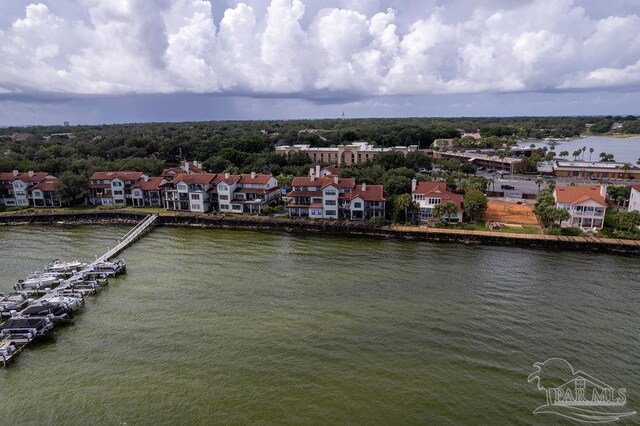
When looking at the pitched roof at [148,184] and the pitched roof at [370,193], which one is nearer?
the pitched roof at [370,193]

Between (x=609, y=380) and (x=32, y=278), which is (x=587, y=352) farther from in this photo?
(x=32, y=278)

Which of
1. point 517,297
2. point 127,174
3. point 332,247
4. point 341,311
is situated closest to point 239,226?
point 332,247

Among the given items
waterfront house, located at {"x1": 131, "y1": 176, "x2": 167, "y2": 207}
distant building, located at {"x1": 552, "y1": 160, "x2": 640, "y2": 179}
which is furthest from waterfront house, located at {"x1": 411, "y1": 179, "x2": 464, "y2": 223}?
distant building, located at {"x1": 552, "y1": 160, "x2": 640, "y2": 179}

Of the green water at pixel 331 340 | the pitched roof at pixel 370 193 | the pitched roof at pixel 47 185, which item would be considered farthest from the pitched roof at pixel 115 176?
the pitched roof at pixel 370 193

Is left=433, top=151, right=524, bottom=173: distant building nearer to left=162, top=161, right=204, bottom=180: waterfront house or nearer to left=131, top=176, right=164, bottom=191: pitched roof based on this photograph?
left=162, top=161, right=204, bottom=180: waterfront house

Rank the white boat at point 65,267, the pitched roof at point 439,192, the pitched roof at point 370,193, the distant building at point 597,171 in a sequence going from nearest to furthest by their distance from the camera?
the white boat at point 65,267, the pitched roof at point 439,192, the pitched roof at point 370,193, the distant building at point 597,171

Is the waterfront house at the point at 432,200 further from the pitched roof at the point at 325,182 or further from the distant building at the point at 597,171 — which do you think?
the distant building at the point at 597,171

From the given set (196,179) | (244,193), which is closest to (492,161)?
(244,193)
